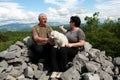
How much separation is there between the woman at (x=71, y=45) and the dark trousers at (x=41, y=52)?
25.5 inches

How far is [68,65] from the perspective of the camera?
348 inches

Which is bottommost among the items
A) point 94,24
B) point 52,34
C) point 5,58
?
point 94,24

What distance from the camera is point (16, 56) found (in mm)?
9359

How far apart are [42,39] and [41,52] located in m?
0.44

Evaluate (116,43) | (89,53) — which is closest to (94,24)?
(116,43)

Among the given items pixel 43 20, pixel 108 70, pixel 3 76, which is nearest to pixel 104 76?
pixel 108 70

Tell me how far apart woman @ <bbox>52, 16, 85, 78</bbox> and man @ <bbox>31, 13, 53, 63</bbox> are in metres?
0.64

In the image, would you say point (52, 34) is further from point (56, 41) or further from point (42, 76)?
point (42, 76)

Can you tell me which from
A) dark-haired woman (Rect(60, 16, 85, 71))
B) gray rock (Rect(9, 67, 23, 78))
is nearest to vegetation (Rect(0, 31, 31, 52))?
gray rock (Rect(9, 67, 23, 78))

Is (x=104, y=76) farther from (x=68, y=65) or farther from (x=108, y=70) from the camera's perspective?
(x=68, y=65)

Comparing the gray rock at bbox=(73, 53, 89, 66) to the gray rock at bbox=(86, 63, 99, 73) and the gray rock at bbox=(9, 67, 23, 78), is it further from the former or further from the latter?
the gray rock at bbox=(9, 67, 23, 78)

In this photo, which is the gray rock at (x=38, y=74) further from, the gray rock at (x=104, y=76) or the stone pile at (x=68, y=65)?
the gray rock at (x=104, y=76)

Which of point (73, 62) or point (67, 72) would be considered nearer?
point (67, 72)

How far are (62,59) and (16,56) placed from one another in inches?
76.5
